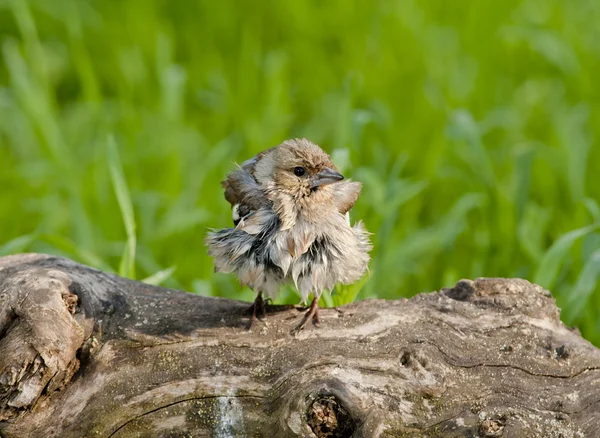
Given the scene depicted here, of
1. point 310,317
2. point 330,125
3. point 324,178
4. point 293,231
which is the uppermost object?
point 330,125

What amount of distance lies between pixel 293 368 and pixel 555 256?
175 cm

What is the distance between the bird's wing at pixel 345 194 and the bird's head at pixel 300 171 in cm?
8

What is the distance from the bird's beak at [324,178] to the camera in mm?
3623

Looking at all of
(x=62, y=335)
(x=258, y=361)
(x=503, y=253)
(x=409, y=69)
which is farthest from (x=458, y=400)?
(x=409, y=69)

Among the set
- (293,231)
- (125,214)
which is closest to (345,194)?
(293,231)

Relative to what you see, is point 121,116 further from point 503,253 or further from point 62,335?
point 62,335

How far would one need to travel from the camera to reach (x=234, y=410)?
3.15 m

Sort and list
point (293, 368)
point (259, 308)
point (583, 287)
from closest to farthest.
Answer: point (293, 368) → point (259, 308) → point (583, 287)

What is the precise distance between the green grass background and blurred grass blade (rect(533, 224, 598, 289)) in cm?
1

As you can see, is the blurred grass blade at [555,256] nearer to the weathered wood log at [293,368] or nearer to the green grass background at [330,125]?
the green grass background at [330,125]

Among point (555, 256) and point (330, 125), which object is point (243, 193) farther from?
point (330, 125)

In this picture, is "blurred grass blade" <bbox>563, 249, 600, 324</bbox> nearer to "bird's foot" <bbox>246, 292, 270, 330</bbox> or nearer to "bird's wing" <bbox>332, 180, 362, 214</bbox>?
"bird's wing" <bbox>332, 180, 362, 214</bbox>

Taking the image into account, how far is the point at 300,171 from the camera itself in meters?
3.66

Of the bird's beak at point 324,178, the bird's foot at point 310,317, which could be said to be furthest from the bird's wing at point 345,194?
the bird's foot at point 310,317
